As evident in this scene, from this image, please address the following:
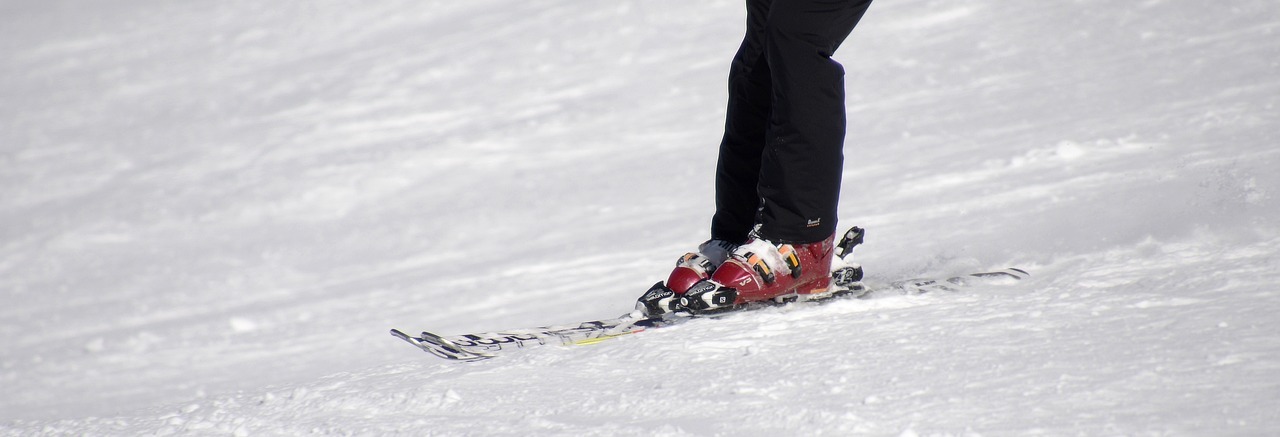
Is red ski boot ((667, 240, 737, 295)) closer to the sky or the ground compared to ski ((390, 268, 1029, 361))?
closer to the sky

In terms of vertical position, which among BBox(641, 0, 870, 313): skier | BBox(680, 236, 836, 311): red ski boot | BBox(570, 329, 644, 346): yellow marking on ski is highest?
BBox(641, 0, 870, 313): skier

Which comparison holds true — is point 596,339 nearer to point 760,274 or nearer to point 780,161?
point 760,274

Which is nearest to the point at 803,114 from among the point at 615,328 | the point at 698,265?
the point at 698,265

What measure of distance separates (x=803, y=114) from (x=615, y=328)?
680 mm

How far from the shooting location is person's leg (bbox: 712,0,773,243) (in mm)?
2607

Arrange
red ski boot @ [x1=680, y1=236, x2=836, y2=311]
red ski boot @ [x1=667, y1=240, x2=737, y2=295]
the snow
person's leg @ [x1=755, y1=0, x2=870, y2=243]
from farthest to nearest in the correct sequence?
red ski boot @ [x1=667, y1=240, x2=737, y2=295] < red ski boot @ [x1=680, y1=236, x2=836, y2=311] < person's leg @ [x1=755, y1=0, x2=870, y2=243] < the snow

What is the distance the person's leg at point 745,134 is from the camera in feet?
8.55

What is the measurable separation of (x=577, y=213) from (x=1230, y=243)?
3.27m

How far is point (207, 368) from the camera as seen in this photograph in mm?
3670

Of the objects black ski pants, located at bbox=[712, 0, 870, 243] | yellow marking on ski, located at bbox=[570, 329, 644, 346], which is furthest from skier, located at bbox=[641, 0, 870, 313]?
yellow marking on ski, located at bbox=[570, 329, 644, 346]

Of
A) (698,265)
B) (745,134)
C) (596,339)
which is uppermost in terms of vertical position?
(745,134)

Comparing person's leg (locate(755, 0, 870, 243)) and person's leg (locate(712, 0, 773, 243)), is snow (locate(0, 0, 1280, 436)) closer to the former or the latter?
person's leg (locate(755, 0, 870, 243))

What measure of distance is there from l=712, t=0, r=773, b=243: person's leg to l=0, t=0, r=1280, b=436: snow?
1.56 ft

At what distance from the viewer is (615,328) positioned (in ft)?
8.21
